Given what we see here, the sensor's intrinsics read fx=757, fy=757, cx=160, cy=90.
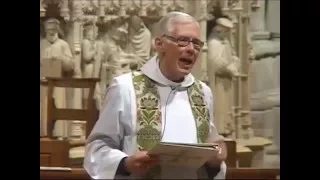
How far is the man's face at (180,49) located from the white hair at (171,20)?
0.02 metres

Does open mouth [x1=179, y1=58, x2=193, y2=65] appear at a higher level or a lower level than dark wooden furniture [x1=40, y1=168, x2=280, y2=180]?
higher

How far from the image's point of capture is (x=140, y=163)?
3.40m

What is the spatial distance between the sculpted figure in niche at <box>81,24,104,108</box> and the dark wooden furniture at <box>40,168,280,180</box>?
20.4 inches

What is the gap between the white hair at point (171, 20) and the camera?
3580 millimetres

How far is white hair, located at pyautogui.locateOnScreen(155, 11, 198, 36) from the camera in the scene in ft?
11.7

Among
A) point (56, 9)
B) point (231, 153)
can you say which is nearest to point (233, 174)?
point (231, 153)

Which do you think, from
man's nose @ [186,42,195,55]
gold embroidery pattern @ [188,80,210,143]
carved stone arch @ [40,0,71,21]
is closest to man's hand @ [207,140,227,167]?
gold embroidery pattern @ [188,80,210,143]

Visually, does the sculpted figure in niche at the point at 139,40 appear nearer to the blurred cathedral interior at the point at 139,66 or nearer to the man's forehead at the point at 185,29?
the blurred cathedral interior at the point at 139,66

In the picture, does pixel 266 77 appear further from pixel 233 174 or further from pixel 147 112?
pixel 147 112

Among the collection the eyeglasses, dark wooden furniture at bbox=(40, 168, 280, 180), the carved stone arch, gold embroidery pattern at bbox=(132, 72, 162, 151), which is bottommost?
dark wooden furniture at bbox=(40, 168, 280, 180)

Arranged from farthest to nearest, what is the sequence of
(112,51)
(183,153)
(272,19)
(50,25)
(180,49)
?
(112,51) < (50,25) < (272,19) < (180,49) < (183,153)

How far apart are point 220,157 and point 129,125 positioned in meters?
0.45

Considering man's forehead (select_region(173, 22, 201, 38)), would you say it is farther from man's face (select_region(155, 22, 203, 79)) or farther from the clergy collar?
the clergy collar

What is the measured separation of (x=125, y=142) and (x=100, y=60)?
0.57m
